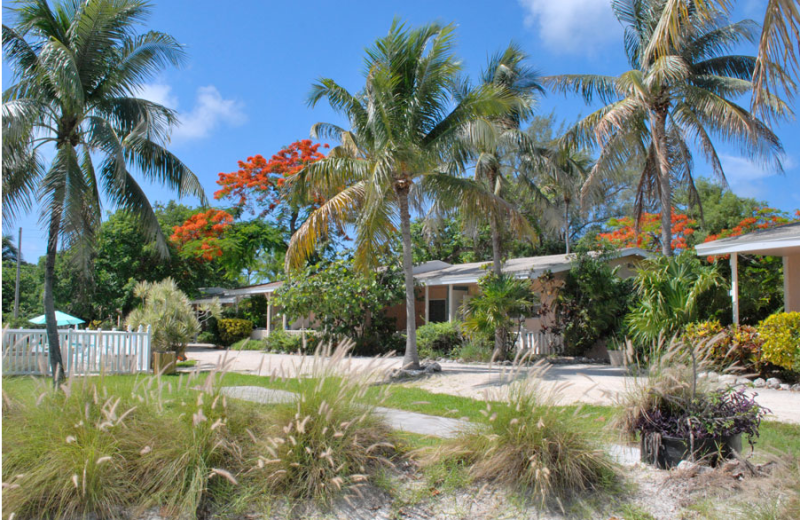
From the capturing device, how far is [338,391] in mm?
4512

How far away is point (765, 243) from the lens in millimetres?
12133

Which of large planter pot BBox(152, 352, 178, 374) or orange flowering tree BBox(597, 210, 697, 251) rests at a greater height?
orange flowering tree BBox(597, 210, 697, 251)

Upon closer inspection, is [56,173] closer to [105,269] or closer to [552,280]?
[552,280]

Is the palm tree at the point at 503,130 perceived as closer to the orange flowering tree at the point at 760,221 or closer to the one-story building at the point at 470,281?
the one-story building at the point at 470,281

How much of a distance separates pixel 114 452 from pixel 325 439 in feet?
4.88

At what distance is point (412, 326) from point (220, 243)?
16.8 m

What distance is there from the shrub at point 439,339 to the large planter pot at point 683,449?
44.6 ft

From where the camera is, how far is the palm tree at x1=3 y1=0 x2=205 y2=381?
33.2ft

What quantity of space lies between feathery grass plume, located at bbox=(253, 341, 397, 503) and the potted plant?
223 centimetres

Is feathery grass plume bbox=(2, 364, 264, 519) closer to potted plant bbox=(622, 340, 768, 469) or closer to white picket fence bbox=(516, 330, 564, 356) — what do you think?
potted plant bbox=(622, 340, 768, 469)

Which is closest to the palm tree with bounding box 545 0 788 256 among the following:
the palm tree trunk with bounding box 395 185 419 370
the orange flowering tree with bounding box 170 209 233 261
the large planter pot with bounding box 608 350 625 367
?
the large planter pot with bounding box 608 350 625 367

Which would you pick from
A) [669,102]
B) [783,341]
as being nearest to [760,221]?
[669,102]

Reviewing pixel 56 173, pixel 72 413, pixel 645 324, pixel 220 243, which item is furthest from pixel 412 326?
pixel 220 243

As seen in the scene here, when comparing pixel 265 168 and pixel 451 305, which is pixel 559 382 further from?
pixel 265 168
